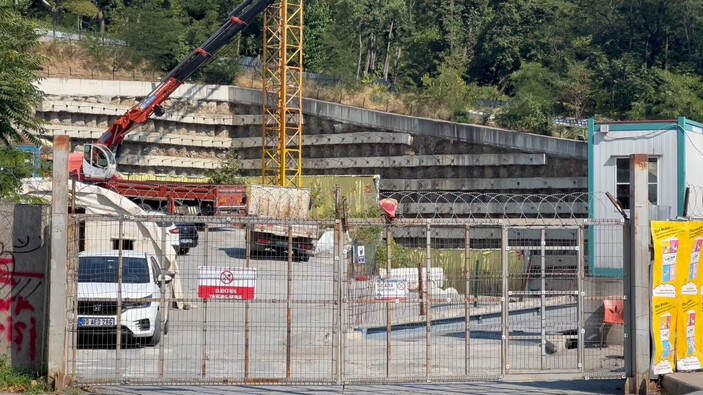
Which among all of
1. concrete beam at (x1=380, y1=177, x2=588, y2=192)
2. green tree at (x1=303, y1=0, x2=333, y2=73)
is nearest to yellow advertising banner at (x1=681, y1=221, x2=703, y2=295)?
concrete beam at (x1=380, y1=177, x2=588, y2=192)

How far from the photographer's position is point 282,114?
53406 mm

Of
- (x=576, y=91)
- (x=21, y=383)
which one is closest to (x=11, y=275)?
(x=21, y=383)

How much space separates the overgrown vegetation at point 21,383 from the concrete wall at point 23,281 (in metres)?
0.24

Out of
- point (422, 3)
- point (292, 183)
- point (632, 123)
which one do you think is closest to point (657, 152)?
point (632, 123)

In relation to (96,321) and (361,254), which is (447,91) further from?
(96,321)

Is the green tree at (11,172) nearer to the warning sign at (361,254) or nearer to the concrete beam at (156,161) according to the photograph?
the warning sign at (361,254)

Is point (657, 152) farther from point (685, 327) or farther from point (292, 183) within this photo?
point (292, 183)

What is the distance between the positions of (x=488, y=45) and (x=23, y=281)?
A: 67.1m

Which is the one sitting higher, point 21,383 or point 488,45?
point 488,45

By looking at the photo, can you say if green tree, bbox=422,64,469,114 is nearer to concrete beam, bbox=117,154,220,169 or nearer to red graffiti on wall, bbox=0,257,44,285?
concrete beam, bbox=117,154,220,169

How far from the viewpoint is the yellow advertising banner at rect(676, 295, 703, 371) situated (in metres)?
13.2

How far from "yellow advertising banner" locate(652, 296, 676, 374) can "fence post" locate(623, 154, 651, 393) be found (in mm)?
106

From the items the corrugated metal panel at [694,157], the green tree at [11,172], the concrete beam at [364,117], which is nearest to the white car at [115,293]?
the green tree at [11,172]

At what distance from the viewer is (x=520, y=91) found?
67625 millimetres
